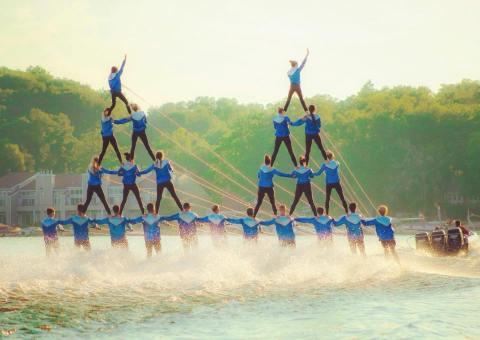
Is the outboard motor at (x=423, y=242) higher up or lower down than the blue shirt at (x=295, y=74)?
lower down

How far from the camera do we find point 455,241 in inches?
1191

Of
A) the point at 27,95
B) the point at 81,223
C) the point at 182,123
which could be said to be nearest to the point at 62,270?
the point at 81,223

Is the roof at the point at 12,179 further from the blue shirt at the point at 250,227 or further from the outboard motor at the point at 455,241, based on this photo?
the blue shirt at the point at 250,227

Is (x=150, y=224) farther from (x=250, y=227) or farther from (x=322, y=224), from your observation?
(x=322, y=224)

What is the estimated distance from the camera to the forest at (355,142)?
2810 inches

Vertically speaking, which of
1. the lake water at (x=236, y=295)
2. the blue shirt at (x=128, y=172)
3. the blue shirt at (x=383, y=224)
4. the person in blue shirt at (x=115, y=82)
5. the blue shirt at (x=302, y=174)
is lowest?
the lake water at (x=236, y=295)

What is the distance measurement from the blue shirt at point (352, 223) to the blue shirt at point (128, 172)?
6.53 m

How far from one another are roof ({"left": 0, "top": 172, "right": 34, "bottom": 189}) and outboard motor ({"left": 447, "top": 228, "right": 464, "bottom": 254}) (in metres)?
70.3

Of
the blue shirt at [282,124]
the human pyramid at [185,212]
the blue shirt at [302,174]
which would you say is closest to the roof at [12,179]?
the human pyramid at [185,212]

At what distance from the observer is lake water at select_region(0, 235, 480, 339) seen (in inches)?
560

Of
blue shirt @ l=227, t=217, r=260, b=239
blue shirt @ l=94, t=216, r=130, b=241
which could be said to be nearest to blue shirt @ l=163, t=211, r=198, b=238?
blue shirt @ l=94, t=216, r=130, b=241

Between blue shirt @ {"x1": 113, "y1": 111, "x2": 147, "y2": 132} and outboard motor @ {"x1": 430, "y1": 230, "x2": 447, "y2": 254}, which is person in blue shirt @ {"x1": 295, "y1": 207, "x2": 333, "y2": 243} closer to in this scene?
blue shirt @ {"x1": 113, "y1": 111, "x2": 147, "y2": 132}

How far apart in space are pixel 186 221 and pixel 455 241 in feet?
48.9

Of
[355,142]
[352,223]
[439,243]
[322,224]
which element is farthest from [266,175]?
[355,142]
